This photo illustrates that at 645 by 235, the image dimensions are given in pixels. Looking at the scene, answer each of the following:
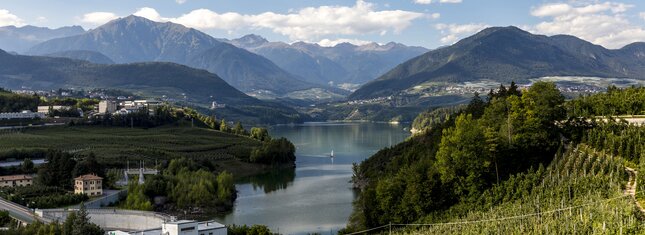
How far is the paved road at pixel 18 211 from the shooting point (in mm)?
43094

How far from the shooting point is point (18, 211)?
148 feet

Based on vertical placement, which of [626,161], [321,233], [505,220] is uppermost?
[626,161]

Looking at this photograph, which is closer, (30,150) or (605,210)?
(605,210)

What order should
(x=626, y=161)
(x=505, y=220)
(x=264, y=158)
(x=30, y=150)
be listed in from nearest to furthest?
1. (x=505, y=220)
2. (x=626, y=161)
3. (x=30, y=150)
4. (x=264, y=158)

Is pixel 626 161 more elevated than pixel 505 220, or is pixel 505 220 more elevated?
pixel 626 161

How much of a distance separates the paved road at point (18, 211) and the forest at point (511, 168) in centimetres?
2147

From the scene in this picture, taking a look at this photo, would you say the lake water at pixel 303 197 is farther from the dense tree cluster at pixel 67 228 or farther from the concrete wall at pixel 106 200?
the dense tree cluster at pixel 67 228

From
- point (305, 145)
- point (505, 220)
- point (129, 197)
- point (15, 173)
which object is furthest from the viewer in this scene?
point (305, 145)

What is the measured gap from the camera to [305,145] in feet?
427

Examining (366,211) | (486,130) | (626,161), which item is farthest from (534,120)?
(366,211)

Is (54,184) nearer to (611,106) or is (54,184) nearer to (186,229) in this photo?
(186,229)

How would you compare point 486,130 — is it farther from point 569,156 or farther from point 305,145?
point 305,145

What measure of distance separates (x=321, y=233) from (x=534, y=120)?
16.7 meters

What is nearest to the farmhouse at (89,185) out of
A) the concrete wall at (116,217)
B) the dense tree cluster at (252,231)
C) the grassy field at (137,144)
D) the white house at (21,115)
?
the concrete wall at (116,217)
